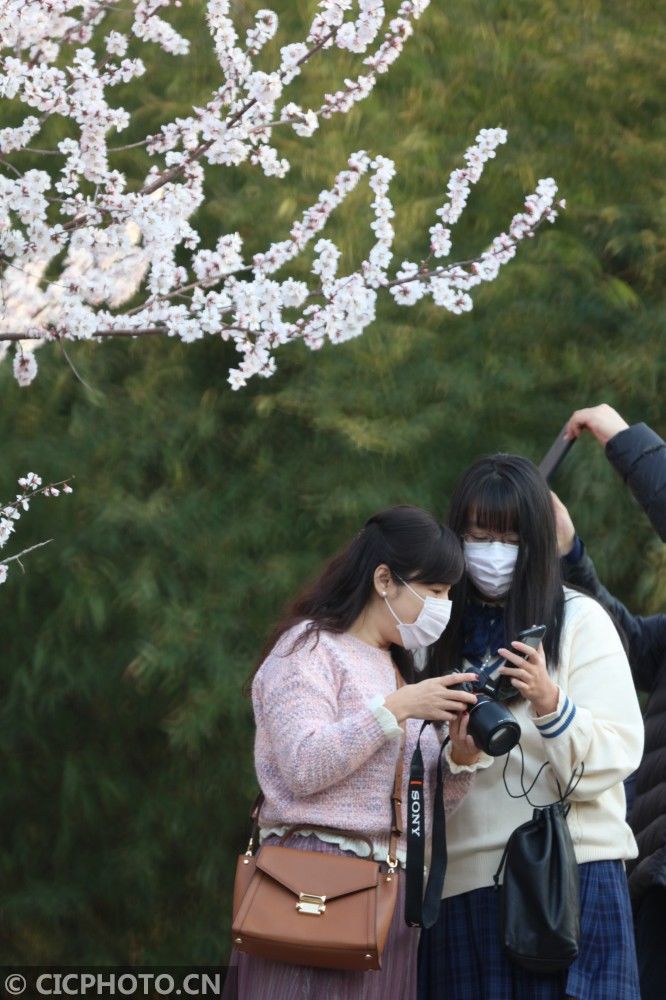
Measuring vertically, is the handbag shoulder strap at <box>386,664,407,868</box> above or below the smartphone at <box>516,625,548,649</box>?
below

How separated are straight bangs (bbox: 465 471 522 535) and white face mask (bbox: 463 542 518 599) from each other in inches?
1.2

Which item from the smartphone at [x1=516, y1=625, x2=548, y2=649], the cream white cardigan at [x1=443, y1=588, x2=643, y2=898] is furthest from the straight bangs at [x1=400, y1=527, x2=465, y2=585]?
the cream white cardigan at [x1=443, y1=588, x2=643, y2=898]

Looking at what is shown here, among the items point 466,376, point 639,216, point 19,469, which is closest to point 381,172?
point 466,376

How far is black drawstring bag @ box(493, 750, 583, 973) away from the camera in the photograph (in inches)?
83.2

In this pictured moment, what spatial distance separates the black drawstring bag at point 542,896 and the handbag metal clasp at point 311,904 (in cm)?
33

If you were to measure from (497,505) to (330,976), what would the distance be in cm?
79

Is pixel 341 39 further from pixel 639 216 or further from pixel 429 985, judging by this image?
pixel 429 985

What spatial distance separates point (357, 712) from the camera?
2070 millimetres

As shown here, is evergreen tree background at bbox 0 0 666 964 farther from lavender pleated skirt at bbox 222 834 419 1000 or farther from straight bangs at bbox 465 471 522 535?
lavender pleated skirt at bbox 222 834 419 1000

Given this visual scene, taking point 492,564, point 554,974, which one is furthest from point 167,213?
point 554,974

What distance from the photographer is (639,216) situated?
3.90 meters

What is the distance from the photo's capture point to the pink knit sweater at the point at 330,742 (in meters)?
2.00

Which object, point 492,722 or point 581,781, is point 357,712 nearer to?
point 492,722

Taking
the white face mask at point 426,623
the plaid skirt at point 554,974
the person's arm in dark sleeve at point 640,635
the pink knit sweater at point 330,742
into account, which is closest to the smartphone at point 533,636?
the white face mask at point 426,623
